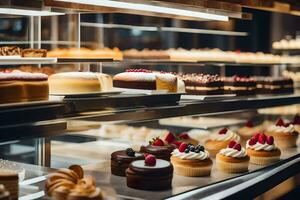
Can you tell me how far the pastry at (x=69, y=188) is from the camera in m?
2.12

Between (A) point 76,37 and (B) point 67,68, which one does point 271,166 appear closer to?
(A) point 76,37

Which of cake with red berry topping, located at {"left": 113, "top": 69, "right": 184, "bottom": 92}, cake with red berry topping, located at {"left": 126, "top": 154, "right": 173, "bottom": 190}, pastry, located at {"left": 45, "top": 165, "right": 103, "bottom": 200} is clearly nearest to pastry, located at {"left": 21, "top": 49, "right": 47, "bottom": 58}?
cake with red berry topping, located at {"left": 113, "top": 69, "right": 184, "bottom": 92}

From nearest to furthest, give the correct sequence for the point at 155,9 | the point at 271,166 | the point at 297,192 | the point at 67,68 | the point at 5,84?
the point at 5,84 → the point at 155,9 → the point at 271,166 → the point at 297,192 → the point at 67,68

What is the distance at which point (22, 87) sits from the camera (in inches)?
83.5

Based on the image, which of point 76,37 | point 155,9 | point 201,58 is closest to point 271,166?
point 155,9

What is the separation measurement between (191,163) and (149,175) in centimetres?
49

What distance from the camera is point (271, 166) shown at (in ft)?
11.0

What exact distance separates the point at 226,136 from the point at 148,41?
14.2 ft

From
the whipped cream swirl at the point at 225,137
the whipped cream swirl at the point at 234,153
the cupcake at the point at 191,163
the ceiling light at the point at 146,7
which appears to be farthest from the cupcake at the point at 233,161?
the ceiling light at the point at 146,7

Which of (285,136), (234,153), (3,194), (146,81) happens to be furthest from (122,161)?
(285,136)

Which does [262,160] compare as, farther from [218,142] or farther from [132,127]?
[132,127]

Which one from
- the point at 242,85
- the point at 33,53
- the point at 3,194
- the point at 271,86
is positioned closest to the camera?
the point at 3,194

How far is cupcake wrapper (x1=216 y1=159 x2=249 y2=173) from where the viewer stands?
10.3 feet

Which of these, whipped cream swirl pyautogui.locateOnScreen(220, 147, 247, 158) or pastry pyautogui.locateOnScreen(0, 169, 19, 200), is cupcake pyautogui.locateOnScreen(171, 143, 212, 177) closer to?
whipped cream swirl pyautogui.locateOnScreen(220, 147, 247, 158)
